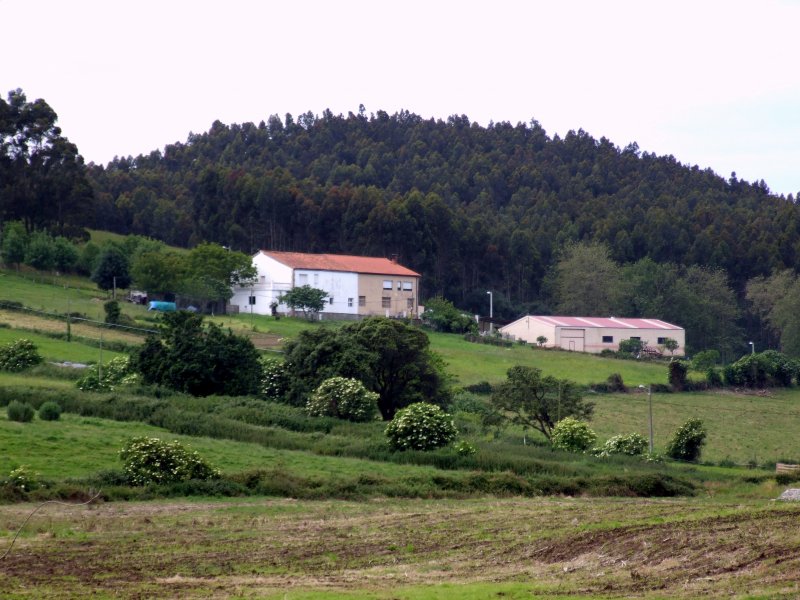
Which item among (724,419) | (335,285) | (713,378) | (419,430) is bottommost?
(724,419)

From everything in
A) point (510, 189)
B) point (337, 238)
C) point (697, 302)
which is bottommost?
point (697, 302)

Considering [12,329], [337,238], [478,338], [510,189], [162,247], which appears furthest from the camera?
[510,189]

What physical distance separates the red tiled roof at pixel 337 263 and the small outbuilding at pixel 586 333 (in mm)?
11332

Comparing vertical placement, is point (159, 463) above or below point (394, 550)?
above

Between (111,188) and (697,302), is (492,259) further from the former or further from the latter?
(111,188)

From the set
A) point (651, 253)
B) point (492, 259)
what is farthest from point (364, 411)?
point (651, 253)

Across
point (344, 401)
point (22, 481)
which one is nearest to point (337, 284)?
point (344, 401)

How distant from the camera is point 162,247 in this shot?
99.3 m

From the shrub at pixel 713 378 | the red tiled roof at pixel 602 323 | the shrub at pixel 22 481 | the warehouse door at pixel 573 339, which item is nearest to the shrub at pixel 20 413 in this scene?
the shrub at pixel 22 481

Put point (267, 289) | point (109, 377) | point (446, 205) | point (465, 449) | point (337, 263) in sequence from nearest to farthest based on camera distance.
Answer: point (465, 449), point (109, 377), point (267, 289), point (337, 263), point (446, 205)

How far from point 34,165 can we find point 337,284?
29.0m

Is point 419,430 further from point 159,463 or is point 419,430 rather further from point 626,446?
point 159,463

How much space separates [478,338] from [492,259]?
39687 mm

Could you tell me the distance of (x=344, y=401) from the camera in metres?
42.2
